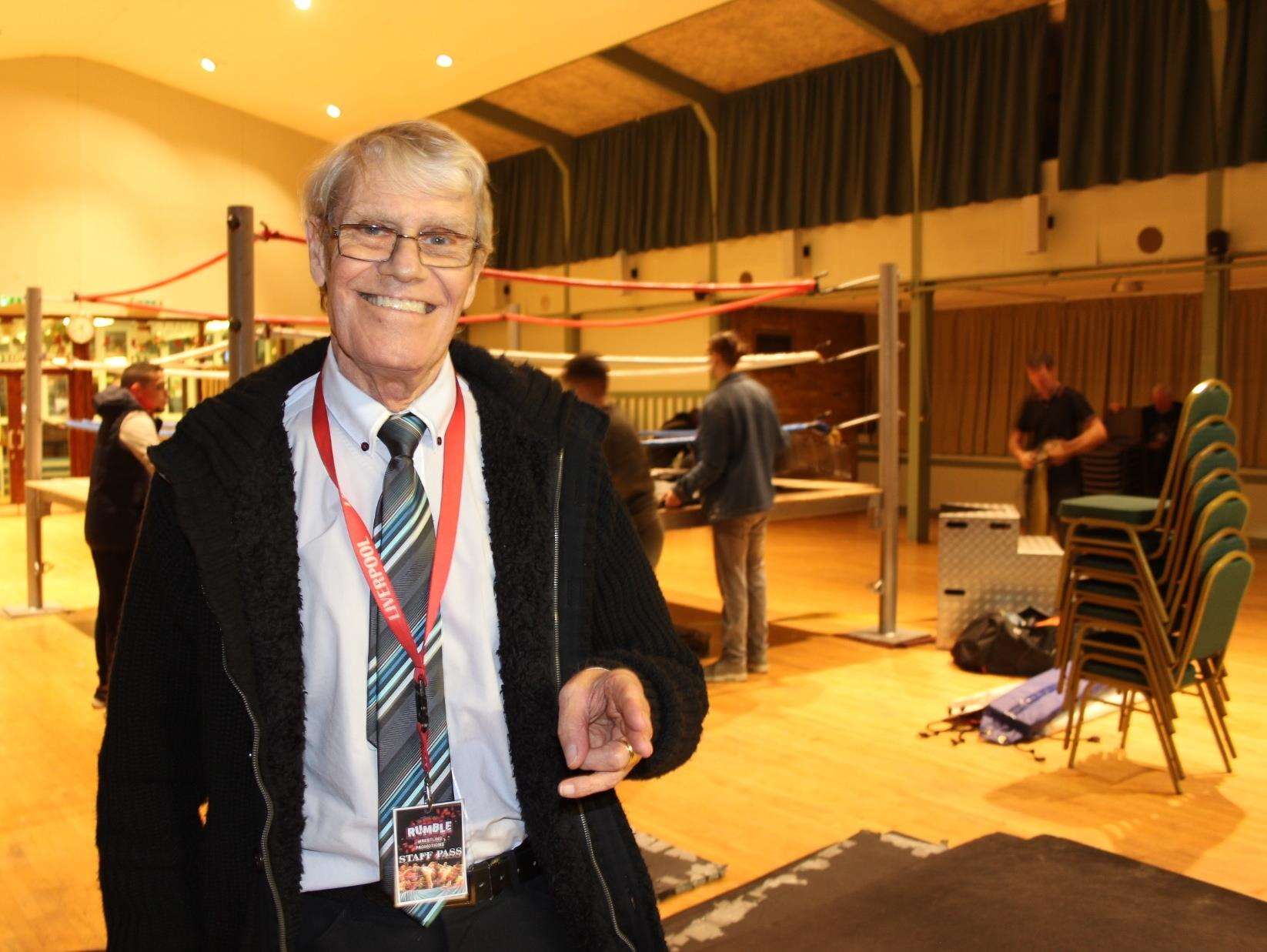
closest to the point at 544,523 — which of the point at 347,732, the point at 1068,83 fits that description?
the point at 347,732

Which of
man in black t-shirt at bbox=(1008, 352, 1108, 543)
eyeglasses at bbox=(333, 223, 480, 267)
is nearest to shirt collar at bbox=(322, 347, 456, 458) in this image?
eyeglasses at bbox=(333, 223, 480, 267)

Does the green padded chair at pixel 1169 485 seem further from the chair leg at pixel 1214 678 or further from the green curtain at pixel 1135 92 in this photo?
the green curtain at pixel 1135 92

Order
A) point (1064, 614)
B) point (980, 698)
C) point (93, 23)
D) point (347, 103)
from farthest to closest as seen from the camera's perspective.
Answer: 1. point (347, 103)
2. point (93, 23)
3. point (980, 698)
4. point (1064, 614)

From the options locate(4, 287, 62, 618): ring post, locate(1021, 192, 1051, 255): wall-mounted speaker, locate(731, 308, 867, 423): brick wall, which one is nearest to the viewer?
locate(4, 287, 62, 618): ring post

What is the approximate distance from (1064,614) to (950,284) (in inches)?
259

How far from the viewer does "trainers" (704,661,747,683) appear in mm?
5398

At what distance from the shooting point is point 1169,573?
3.75 metres

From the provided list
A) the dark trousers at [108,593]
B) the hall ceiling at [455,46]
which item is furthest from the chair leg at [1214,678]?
the hall ceiling at [455,46]

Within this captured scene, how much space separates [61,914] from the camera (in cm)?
297

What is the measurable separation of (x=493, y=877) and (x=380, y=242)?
0.69 m

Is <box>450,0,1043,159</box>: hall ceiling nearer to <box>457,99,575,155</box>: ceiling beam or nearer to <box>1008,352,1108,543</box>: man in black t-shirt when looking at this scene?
<box>457,99,575,155</box>: ceiling beam

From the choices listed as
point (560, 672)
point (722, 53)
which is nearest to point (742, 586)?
point (560, 672)

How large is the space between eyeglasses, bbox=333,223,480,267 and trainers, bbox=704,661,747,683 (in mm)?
4354

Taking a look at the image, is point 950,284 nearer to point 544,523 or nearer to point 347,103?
point 347,103
